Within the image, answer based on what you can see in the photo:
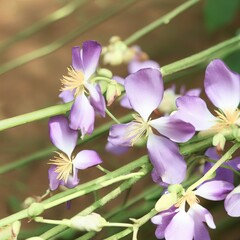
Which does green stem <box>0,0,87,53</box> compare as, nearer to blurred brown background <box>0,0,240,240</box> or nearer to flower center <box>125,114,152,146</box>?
blurred brown background <box>0,0,240,240</box>

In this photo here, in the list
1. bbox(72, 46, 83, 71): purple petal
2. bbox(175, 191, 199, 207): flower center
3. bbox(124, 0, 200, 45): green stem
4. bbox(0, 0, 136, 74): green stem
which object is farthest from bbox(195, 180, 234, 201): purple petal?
bbox(0, 0, 136, 74): green stem

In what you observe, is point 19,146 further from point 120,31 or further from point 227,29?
point 227,29

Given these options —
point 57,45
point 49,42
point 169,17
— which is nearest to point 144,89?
point 169,17

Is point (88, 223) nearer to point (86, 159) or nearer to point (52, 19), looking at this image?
point (86, 159)

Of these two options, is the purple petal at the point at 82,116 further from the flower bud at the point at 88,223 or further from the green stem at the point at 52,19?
the green stem at the point at 52,19

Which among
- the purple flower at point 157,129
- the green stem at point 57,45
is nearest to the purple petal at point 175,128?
the purple flower at point 157,129

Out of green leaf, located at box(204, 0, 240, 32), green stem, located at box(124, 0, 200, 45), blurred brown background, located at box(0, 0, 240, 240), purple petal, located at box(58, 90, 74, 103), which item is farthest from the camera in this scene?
blurred brown background, located at box(0, 0, 240, 240)
